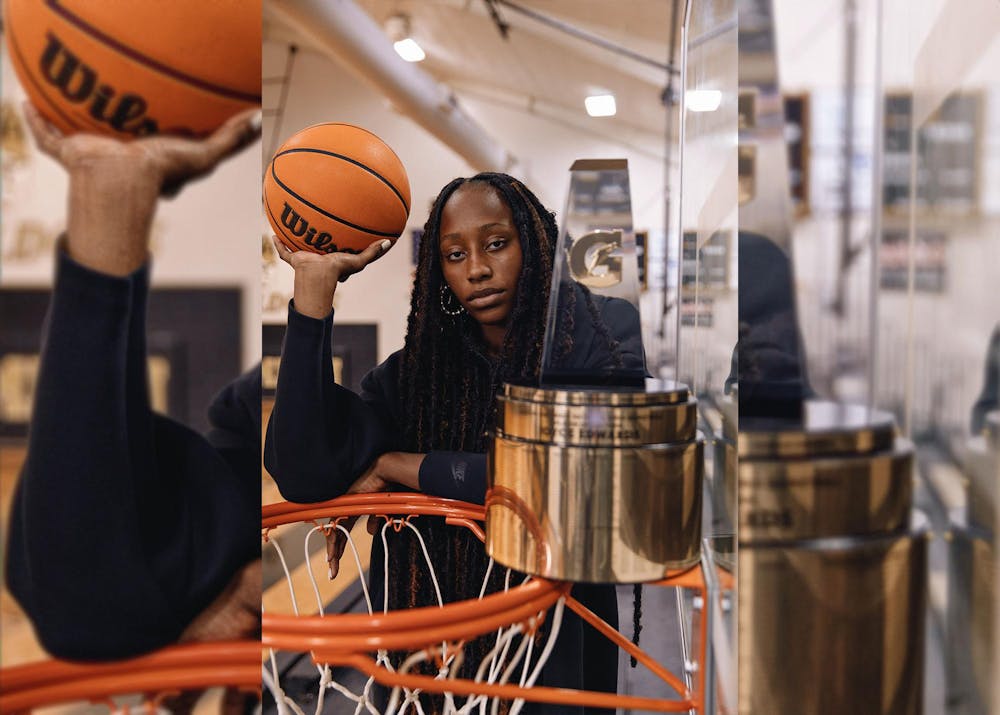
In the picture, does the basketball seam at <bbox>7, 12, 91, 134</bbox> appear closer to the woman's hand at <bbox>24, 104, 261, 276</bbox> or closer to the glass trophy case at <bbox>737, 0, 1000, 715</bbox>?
the woman's hand at <bbox>24, 104, 261, 276</bbox>

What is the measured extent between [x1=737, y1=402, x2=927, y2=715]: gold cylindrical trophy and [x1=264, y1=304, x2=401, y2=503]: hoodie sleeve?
23.4 inches

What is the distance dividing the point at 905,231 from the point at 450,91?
0.80 metres

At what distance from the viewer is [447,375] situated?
3.46 ft

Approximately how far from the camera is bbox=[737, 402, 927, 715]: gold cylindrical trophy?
1.49 feet

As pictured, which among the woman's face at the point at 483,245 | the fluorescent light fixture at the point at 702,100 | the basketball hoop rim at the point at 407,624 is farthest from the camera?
the woman's face at the point at 483,245

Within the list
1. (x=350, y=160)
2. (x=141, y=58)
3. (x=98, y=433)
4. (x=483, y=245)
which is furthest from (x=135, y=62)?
(x=483, y=245)

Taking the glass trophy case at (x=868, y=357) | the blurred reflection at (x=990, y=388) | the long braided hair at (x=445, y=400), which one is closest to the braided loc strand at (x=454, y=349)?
the long braided hair at (x=445, y=400)

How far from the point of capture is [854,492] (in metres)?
0.46

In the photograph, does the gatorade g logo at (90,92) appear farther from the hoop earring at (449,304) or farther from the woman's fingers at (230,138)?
the hoop earring at (449,304)

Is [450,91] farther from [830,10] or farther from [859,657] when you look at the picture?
[859,657]

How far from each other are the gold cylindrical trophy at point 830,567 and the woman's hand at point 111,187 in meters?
0.41

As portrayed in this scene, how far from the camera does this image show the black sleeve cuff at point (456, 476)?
97cm

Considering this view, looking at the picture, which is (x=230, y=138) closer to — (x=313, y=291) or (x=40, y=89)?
(x=40, y=89)

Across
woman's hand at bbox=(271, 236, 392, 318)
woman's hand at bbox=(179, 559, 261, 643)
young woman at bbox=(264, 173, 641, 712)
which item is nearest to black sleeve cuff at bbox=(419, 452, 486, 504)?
young woman at bbox=(264, 173, 641, 712)
